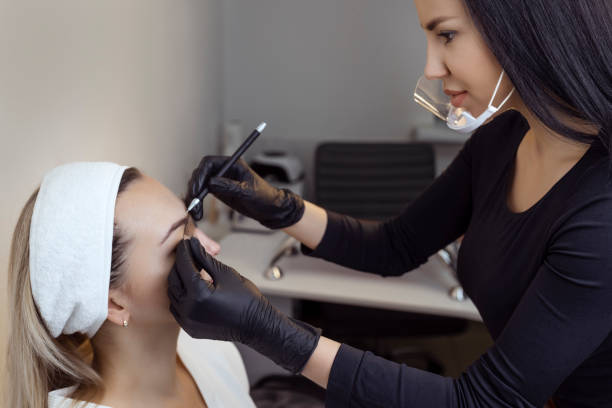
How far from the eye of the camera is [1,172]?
1.15 m

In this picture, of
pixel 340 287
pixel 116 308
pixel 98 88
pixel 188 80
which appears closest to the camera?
pixel 116 308

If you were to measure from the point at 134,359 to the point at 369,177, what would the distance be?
1.49 meters

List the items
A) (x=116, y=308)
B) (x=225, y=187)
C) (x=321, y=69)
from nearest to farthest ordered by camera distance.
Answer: (x=116, y=308) < (x=225, y=187) < (x=321, y=69)

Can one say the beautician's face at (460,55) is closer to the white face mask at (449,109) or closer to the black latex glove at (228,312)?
the white face mask at (449,109)

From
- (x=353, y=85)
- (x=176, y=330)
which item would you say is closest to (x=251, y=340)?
(x=176, y=330)

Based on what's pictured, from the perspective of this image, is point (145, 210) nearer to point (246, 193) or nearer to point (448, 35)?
point (246, 193)

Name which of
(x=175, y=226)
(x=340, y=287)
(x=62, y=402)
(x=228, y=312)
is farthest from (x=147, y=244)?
(x=340, y=287)

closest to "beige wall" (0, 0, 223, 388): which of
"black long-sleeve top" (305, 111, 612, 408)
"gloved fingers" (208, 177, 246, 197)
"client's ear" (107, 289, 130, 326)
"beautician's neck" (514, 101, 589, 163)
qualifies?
"client's ear" (107, 289, 130, 326)

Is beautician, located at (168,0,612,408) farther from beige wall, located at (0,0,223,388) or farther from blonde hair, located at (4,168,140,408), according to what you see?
beige wall, located at (0,0,223,388)

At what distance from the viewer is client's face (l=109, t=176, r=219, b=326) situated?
3.36 feet

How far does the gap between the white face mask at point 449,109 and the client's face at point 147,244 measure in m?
0.58

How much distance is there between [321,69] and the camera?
268 centimetres

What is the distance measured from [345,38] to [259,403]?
5.73 feet

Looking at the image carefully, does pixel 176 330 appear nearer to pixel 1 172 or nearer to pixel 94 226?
pixel 94 226
